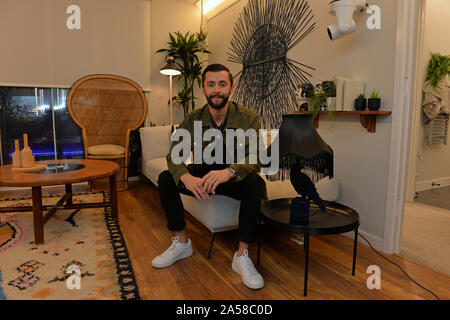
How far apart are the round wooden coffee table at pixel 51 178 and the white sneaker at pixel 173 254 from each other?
0.82m

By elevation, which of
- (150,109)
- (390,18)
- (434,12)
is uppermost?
(434,12)

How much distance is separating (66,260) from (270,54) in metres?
2.46

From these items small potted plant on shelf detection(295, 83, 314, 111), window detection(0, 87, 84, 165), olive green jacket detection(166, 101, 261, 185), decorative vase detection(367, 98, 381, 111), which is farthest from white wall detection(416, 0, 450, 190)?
window detection(0, 87, 84, 165)

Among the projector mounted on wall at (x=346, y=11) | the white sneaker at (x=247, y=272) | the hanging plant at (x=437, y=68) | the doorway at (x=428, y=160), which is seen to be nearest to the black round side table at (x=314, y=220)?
the white sneaker at (x=247, y=272)

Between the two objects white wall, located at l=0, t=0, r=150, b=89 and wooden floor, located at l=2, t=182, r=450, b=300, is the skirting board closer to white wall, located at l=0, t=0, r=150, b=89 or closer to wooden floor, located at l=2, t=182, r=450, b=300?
wooden floor, located at l=2, t=182, r=450, b=300

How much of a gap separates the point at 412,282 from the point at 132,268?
1501 millimetres

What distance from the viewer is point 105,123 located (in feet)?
13.1

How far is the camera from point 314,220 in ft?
5.11

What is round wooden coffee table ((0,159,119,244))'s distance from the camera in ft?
6.70

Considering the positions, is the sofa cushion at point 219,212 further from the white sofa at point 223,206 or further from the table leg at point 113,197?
the table leg at point 113,197

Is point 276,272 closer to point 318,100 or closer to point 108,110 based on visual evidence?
point 318,100

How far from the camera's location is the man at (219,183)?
1.70m
